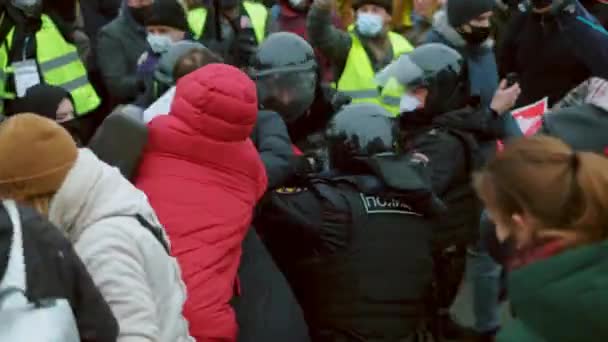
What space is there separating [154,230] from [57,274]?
448mm

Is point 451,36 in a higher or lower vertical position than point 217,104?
lower

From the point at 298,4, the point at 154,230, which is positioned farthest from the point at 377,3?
the point at 154,230

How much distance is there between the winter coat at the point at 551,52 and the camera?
14.5 feet

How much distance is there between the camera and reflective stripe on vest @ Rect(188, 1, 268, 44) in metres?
5.24

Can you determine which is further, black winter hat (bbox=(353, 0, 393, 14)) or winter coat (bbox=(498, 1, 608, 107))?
black winter hat (bbox=(353, 0, 393, 14))

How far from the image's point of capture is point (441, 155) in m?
3.49

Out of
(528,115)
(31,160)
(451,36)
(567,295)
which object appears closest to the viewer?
(567,295)

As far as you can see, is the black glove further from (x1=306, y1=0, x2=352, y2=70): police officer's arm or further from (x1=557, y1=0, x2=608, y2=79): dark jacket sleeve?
(x1=306, y1=0, x2=352, y2=70): police officer's arm

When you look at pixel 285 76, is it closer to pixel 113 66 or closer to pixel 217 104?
pixel 217 104

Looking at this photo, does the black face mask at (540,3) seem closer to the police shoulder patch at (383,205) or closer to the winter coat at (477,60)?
the winter coat at (477,60)

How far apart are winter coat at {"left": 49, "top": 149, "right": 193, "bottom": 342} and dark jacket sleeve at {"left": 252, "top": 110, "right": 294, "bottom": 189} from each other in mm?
820

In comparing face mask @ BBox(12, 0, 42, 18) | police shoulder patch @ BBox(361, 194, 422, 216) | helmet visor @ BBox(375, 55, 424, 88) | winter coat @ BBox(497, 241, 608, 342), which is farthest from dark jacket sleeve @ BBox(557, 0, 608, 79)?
winter coat @ BBox(497, 241, 608, 342)

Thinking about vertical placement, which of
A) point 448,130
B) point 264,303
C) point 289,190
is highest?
point 289,190

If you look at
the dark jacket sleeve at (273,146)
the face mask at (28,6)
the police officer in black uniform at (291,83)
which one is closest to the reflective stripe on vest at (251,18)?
the face mask at (28,6)
